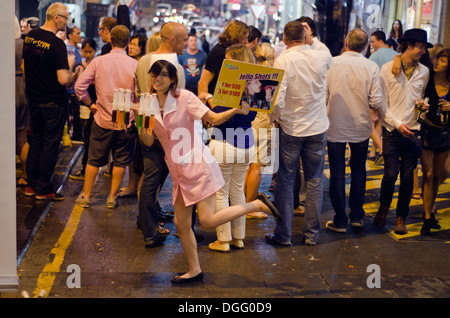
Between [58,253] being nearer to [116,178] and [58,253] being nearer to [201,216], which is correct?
[201,216]

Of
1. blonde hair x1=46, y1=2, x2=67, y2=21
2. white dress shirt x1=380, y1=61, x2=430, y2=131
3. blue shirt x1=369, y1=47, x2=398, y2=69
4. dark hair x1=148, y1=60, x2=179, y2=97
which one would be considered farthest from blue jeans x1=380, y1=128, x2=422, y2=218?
blonde hair x1=46, y1=2, x2=67, y2=21

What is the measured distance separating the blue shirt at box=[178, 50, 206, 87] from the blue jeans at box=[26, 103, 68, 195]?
5089 mm

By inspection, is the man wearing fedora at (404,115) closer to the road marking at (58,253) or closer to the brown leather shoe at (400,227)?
the brown leather shoe at (400,227)

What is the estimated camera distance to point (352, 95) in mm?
7441

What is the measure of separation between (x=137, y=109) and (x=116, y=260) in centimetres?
168

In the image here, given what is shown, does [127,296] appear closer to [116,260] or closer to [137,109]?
[116,260]

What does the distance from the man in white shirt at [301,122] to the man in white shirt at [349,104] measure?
0.45 metres

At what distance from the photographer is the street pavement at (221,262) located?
558cm

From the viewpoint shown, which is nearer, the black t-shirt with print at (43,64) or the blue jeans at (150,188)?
the blue jeans at (150,188)

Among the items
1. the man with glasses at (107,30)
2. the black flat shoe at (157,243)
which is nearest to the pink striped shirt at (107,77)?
the black flat shoe at (157,243)

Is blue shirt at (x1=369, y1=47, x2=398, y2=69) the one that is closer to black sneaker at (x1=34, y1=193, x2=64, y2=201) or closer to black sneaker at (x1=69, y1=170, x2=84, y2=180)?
black sneaker at (x1=69, y1=170, x2=84, y2=180)

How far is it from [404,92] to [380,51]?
4162 millimetres

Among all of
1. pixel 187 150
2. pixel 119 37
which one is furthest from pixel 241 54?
pixel 119 37

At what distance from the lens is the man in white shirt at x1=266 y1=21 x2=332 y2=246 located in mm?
6832
